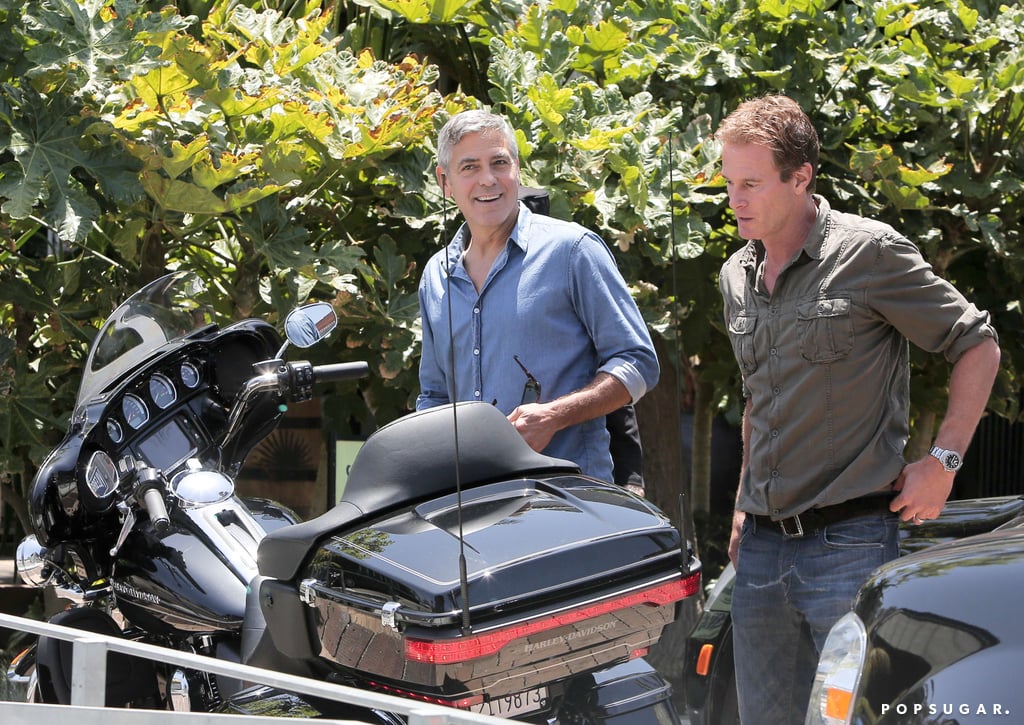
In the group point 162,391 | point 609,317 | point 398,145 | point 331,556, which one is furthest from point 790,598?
point 398,145

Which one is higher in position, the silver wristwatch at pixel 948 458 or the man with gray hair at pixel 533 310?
the man with gray hair at pixel 533 310

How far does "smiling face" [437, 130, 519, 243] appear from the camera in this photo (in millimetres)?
3102

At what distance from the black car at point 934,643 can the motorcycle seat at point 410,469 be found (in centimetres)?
66

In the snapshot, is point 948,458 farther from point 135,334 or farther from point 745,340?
point 135,334

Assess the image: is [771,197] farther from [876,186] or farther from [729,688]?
[876,186]

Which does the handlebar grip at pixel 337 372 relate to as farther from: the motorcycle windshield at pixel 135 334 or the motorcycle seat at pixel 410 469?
the motorcycle seat at pixel 410 469

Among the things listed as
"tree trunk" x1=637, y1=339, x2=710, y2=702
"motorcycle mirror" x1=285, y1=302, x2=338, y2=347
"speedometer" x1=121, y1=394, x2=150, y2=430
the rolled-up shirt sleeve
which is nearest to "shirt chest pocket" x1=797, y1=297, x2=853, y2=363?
the rolled-up shirt sleeve

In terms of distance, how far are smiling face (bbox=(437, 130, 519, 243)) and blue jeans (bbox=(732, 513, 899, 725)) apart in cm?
94

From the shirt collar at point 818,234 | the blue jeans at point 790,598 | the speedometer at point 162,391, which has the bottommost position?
the blue jeans at point 790,598

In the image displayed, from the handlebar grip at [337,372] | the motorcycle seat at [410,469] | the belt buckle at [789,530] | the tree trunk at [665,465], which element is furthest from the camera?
the tree trunk at [665,465]

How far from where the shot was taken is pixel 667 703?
2.44 meters

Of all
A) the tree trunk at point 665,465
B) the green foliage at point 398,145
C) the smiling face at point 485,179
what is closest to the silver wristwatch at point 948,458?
the smiling face at point 485,179

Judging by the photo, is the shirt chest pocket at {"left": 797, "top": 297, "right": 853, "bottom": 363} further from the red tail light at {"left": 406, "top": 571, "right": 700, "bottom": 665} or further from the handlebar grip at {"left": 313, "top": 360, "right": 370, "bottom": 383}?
the handlebar grip at {"left": 313, "top": 360, "right": 370, "bottom": 383}

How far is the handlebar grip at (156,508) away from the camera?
2.82m
